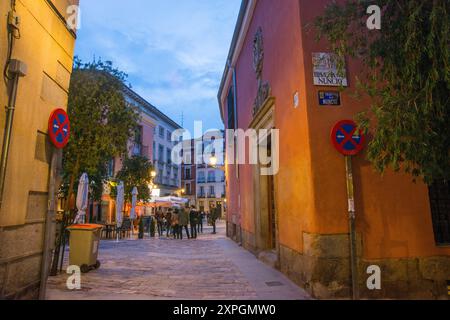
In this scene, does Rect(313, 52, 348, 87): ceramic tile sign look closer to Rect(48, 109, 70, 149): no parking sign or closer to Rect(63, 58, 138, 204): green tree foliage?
Rect(48, 109, 70, 149): no parking sign

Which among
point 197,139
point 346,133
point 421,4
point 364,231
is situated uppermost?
point 197,139

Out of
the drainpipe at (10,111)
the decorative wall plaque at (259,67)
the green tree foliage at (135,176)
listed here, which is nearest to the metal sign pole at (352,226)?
the decorative wall plaque at (259,67)

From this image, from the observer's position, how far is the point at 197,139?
58.2 metres

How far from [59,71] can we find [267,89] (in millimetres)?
4953

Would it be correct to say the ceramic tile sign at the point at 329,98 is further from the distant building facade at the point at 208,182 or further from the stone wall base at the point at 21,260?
the distant building facade at the point at 208,182

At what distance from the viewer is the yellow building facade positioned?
13.4 feet

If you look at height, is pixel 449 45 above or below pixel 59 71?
below

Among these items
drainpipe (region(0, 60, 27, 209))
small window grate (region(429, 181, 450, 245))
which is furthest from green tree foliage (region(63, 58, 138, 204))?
small window grate (region(429, 181, 450, 245))

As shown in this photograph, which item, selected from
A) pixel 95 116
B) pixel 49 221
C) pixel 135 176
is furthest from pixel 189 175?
pixel 49 221

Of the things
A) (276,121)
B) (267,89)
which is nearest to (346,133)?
(276,121)

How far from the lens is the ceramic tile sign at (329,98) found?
18.6ft

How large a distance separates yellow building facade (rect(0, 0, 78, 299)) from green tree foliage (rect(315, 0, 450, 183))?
4.31 m

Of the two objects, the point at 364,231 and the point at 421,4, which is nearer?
the point at 421,4

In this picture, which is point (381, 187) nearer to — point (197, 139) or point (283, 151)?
point (283, 151)
